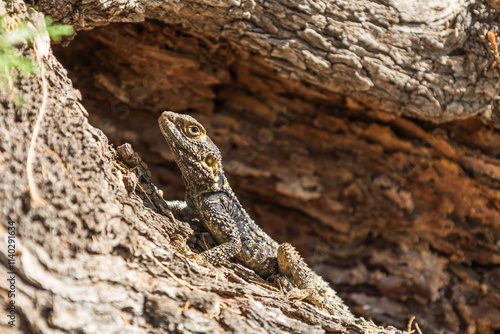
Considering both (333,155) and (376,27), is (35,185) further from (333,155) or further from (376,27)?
(333,155)

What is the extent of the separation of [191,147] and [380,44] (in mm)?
2646

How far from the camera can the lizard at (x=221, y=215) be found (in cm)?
407

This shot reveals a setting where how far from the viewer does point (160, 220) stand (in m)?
3.49

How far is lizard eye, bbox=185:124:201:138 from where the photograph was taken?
4109 millimetres

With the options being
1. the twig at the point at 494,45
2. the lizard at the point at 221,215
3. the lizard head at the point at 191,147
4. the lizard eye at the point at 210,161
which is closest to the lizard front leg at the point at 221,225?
the lizard at the point at 221,215

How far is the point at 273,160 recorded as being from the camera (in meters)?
6.80

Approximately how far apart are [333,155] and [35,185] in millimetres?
5050

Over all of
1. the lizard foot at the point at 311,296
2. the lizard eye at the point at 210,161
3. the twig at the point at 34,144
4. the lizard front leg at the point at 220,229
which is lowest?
the lizard foot at the point at 311,296

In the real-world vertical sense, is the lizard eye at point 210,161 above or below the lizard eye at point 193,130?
below

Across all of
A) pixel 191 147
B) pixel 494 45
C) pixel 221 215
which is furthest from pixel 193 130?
pixel 494 45

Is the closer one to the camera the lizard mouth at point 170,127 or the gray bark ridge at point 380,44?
the lizard mouth at point 170,127

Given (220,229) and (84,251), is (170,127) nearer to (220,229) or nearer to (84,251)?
(220,229)

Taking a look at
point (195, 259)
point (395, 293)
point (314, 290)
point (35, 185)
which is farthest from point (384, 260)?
point (35, 185)

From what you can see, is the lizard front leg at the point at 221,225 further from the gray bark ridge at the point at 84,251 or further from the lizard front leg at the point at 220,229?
the gray bark ridge at the point at 84,251
